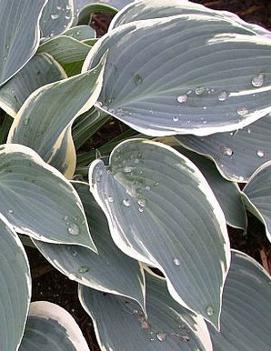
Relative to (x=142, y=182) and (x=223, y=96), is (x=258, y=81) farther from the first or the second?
(x=142, y=182)

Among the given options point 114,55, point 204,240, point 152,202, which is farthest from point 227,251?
point 114,55

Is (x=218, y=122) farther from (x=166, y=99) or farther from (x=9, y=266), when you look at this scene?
(x=9, y=266)

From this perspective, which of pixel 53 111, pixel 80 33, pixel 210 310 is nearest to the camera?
pixel 210 310

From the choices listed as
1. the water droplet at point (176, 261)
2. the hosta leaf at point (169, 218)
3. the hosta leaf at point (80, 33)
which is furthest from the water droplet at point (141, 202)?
the hosta leaf at point (80, 33)

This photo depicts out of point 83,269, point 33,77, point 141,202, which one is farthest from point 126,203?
point 33,77

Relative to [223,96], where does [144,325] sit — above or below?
below
